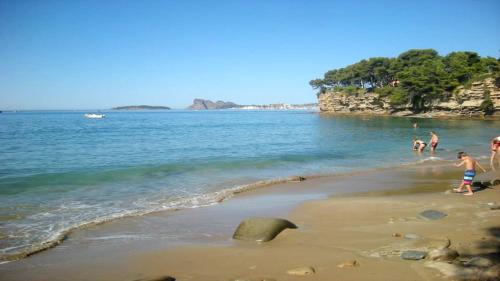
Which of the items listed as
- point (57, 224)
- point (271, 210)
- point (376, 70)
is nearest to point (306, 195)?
point (271, 210)

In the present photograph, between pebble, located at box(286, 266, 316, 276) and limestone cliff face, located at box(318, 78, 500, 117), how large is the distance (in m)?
75.9

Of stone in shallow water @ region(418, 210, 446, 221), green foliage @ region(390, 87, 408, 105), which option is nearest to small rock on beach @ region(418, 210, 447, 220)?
stone in shallow water @ region(418, 210, 446, 221)

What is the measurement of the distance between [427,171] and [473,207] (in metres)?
9.10

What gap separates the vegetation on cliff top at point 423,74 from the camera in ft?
259

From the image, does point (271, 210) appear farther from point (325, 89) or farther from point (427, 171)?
point (325, 89)

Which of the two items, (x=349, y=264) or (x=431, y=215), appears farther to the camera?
(x=431, y=215)

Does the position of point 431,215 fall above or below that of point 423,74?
below

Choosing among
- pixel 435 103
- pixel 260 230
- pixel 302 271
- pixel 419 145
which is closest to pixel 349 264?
pixel 302 271

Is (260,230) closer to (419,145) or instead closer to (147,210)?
(147,210)

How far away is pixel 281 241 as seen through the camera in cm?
810

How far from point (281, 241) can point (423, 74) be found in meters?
85.6

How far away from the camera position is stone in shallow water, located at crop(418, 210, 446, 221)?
366 inches

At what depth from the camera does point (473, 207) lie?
10.2 meters

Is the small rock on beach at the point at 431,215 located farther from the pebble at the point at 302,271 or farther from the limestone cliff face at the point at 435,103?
the limestone cliff face at the point at 435,103
